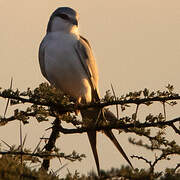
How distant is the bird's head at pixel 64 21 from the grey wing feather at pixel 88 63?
0.44 m

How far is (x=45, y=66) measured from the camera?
7230 mm

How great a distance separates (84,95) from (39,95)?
2.39m

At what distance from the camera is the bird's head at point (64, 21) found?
803 cm

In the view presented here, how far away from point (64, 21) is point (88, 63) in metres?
1.01

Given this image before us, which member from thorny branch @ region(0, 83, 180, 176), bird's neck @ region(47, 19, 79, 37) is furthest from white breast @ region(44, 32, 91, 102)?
thorny branch @ region(0, 83, 180, 176)

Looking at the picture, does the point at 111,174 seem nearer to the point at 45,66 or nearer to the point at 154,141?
the point at 154,141

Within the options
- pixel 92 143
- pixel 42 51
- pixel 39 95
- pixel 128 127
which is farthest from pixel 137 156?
pixel 42 51

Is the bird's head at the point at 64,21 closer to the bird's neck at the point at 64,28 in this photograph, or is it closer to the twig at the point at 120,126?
the bird's neck at the point at 64,28

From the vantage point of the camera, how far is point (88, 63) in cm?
744

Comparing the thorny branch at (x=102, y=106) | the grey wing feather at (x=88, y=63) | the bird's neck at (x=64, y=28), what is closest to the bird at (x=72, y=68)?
the grey wing feather at (x=88, y=63)

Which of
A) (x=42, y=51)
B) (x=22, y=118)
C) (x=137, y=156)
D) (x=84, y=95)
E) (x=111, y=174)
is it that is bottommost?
(x=111, y=174)

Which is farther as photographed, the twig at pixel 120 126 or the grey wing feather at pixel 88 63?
the grey wing feather at pixel 88 63

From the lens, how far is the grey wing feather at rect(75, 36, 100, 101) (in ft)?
24.2

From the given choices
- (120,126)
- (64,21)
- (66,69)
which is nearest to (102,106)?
(120,126)
